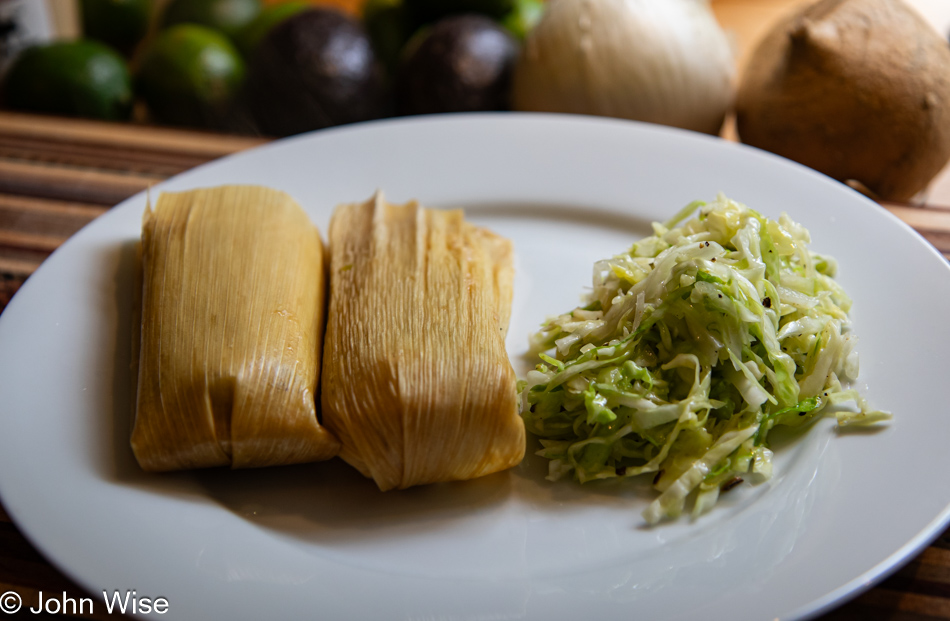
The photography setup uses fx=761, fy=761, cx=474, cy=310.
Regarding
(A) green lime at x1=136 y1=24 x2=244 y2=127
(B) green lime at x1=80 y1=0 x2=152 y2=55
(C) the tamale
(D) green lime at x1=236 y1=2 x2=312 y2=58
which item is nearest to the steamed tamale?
(C) the tamale

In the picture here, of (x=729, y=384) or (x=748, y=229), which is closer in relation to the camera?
Answer: (x=729, y=384)

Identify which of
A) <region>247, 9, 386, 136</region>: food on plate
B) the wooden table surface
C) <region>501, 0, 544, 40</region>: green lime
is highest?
<region>501, 0, 544, 40</region>: green lime

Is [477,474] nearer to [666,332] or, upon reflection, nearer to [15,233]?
[666,332]

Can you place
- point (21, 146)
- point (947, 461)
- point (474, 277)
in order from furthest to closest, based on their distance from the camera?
point (21, 146) → point (474, 277) → point (947, 461)

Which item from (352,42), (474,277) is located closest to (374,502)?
(474,277)

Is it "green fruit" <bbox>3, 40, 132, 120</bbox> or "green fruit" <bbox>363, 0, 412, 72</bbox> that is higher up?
"green fruit" <bbox>363, 0, 412, 72</bbox>

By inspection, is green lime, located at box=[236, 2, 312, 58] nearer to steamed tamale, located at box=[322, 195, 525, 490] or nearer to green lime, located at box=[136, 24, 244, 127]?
green lime, located at box=[136, 24, 244, 127]

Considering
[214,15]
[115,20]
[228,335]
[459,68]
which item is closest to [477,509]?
[228,335]
